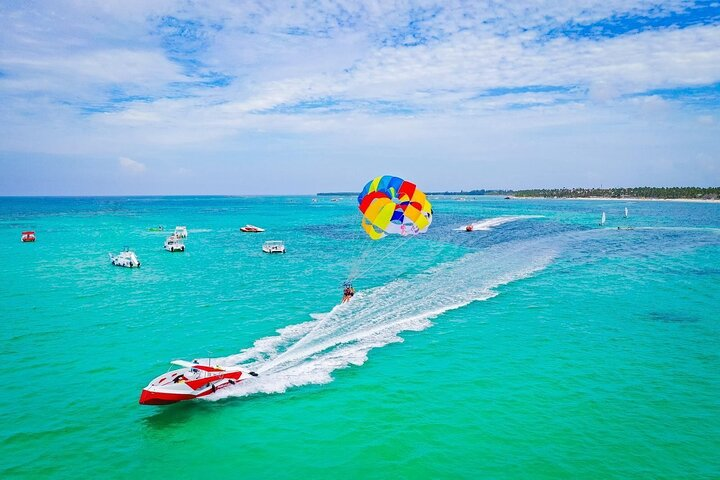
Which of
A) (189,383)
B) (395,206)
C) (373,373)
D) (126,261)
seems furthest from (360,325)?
(126,261)

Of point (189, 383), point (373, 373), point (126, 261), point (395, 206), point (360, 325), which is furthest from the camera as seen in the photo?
point (126, 261)

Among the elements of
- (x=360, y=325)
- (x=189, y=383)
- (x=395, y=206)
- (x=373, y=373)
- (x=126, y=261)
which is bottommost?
(x=373, y=373)

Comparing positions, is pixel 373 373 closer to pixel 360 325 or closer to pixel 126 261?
pixel 360 325

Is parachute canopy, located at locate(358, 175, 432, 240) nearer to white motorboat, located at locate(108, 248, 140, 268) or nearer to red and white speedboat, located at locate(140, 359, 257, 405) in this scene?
red and white speedboat, located at locate(140, 359, 257, 405)

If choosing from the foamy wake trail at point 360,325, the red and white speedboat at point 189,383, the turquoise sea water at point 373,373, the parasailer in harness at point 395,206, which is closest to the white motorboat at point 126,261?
the turquoise sea water at point 373,373

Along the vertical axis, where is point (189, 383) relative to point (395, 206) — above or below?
below


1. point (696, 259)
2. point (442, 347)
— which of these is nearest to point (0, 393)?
point (442, 347)

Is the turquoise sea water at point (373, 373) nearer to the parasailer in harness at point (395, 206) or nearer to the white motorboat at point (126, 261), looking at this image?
the white motorboat at point (126, 261)
